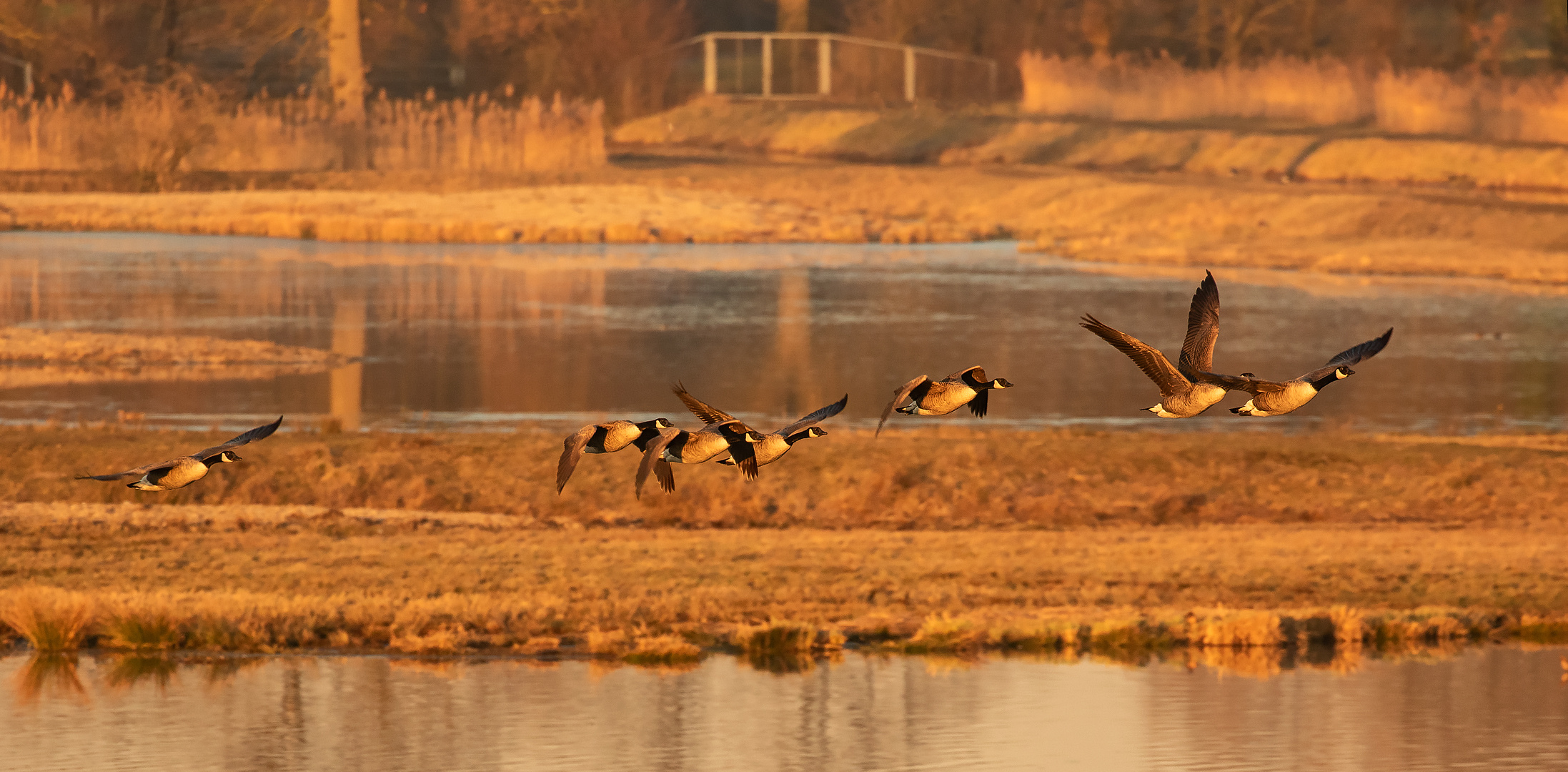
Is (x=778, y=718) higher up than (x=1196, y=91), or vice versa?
(x=1196, y=91)

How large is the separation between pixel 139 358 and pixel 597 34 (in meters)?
55.4

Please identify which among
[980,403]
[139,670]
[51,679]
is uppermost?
[980,403]

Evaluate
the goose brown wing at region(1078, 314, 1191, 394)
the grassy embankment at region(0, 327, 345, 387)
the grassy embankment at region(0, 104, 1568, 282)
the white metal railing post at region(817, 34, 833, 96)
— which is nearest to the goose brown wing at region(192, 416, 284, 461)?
the goose brown wing at region(1078, 314, 1191, 394)

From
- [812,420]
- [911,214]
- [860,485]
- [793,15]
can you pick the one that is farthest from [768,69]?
[812,420]

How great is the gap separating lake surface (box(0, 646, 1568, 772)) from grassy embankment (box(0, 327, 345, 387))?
42.7 ft

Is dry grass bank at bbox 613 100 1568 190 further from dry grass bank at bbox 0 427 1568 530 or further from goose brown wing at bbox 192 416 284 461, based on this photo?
goose brown wing at bbox 192 416 284 461

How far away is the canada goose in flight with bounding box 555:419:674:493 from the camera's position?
10.9 metres

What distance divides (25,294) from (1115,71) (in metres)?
42.8

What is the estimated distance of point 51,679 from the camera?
34125 mm

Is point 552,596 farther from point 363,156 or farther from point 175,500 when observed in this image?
point 363,156

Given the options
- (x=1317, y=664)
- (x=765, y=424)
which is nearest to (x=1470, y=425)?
(x=1317, y=664)

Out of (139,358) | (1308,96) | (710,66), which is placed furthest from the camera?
(710,66)

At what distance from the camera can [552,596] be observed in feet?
113

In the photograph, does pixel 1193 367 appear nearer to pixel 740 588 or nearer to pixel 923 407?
pixel 923 407
